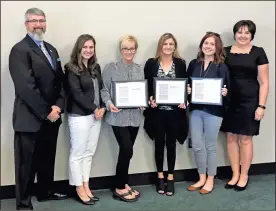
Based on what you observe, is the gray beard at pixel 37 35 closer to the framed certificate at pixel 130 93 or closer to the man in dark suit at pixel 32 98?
the man in dark suit at pixel 32 98

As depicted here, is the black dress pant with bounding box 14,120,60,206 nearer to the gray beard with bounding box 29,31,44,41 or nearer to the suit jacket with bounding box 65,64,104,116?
the suit jacket with bounding box 65,64,104,116

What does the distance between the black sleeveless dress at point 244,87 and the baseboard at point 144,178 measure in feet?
1.92

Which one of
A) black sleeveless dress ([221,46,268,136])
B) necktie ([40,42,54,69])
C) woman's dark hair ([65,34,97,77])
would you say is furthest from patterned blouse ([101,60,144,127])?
black sleeveless dress ([221,46,268,136])

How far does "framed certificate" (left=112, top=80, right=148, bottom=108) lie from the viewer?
9.57 ft

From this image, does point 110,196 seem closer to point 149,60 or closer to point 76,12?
point 149,60

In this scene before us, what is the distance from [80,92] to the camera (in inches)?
112

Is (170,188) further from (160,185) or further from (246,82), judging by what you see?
(246,82)

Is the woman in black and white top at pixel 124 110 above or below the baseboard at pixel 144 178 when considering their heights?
above

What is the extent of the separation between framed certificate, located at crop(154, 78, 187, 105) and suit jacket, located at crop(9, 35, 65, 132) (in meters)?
0.84

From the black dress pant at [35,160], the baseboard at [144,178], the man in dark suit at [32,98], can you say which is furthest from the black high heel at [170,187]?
the man in dark suit at [32,98]

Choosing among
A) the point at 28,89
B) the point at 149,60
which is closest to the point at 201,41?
the point at 149,60

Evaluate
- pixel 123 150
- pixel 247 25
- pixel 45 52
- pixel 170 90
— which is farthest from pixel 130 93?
pixel 247 25

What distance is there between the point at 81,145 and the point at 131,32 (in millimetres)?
1091

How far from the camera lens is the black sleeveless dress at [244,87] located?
124 inches
